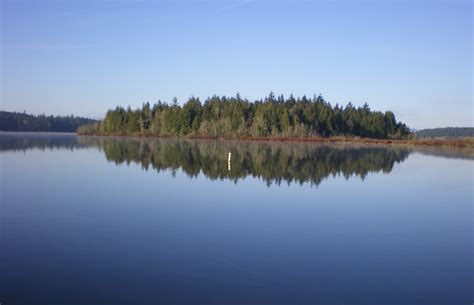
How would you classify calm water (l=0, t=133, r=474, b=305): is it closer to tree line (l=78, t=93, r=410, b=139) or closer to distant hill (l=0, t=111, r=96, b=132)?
tree line (l=78, t=93, r=410, b=139)

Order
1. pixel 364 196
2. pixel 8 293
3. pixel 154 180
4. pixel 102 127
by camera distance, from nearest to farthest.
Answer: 1. pixel 8 293
2. pixel 364 196
3. pixel 154 180
4. pixel 102 127

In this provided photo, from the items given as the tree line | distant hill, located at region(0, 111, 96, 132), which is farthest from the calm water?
distant hill, located at region(0, 111, 96, 132)

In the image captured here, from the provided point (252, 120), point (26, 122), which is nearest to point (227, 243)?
point (252, 120)

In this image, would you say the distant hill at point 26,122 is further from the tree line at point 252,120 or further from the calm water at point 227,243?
the calm water at point 227,243

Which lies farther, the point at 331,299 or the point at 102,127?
the point at 102,127

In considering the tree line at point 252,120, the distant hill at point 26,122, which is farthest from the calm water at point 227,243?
the distant hill at point 26,122

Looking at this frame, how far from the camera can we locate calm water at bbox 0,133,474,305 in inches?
267

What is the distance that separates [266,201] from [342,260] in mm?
6319

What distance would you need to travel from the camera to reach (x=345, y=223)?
11914 mm

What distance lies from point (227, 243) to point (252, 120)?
81.0m

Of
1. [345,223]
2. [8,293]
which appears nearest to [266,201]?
[345,223]

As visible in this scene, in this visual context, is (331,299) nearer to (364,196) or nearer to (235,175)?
(364,196)

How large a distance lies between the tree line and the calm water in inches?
2692

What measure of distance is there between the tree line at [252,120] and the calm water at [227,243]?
68382 mm
